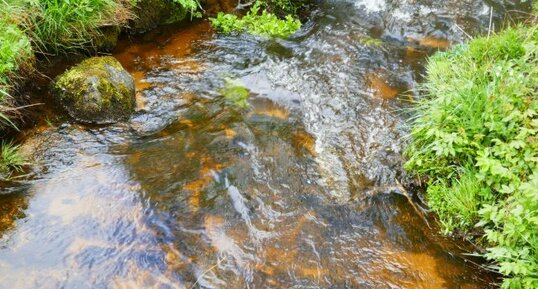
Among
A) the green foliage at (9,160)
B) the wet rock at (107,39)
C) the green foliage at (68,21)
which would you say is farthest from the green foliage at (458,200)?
the wet rock at (107,39)

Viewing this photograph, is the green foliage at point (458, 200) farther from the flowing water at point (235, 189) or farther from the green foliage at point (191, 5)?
the green foliage at point (191, 5)

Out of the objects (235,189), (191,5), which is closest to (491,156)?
(235,189)

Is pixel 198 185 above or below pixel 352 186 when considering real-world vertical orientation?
above

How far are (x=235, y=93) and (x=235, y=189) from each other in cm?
212

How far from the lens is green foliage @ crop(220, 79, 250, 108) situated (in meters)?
6.26

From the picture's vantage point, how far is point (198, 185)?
480cm

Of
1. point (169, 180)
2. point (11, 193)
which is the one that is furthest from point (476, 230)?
point (11, 193)

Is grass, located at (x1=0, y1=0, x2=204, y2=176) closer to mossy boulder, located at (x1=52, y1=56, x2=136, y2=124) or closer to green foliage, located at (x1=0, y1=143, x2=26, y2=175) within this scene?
green foliage, located at (x1=0, y1=143, x2=26, y2=175)

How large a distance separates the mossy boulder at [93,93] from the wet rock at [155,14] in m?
1.82

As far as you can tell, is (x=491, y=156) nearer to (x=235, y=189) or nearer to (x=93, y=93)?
(x=235, y=189)

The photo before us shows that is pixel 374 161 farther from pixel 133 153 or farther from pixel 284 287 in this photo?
pixel 133 153

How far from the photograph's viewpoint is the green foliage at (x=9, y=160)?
466 centimetres

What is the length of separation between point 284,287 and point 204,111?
3029mm

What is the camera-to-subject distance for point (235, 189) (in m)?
4.81
